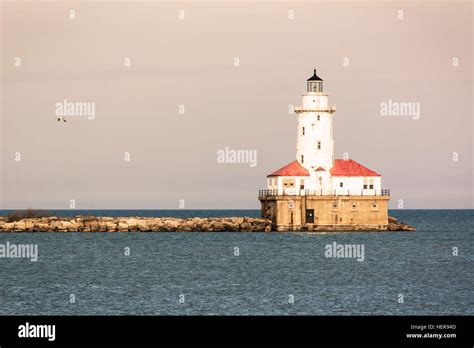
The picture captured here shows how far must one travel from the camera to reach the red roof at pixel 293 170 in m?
102

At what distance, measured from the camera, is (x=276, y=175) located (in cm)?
10231

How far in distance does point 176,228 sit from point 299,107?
78.2 feet

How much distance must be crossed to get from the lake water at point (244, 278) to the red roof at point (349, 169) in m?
5.87

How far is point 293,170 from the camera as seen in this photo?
10175 cm

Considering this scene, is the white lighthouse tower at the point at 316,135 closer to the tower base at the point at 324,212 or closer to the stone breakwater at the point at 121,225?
the tower base at the point at 324,212

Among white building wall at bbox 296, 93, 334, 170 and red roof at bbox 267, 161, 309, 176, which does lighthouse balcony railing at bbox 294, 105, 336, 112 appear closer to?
white building wall at bbox 296, 93, 334, 170

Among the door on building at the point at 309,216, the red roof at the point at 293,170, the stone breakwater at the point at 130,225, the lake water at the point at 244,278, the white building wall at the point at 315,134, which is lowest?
the lake water at the point at 244,278

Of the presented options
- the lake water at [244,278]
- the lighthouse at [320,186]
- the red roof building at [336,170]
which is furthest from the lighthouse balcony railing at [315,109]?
the lake water at [244,278]

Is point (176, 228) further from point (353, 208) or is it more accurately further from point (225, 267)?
point (225, 267)

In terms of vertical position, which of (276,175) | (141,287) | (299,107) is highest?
(299,107)

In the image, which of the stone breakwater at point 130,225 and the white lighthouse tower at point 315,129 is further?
the stone breakwater at point 130,225

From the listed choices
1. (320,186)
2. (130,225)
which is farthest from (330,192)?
(130,225)

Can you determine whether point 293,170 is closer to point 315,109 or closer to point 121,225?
point 315,109
